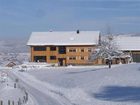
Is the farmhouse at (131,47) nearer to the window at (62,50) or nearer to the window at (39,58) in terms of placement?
the window at (62,50)

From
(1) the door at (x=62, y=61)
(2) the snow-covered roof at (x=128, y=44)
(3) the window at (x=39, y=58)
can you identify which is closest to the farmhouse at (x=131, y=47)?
(2) the snow-covered roof at (x=128, y=44)

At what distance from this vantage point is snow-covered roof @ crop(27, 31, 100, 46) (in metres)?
96.8

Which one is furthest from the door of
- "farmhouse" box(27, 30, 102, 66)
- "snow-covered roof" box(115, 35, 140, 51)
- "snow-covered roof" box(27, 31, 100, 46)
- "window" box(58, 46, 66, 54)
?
"snow-covered roof" box(115, 35, 140, 51)

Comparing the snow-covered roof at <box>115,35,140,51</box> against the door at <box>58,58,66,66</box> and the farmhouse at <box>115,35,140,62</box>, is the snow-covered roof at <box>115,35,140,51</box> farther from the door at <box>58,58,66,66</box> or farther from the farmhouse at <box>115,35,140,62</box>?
the door at <box>58,58,66,66</box>

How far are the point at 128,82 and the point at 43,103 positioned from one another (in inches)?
453

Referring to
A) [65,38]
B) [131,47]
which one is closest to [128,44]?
[131,47]

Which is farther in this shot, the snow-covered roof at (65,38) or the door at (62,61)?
the snow-covered roof at (65,38)

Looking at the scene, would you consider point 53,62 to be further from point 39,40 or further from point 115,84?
point 115,84

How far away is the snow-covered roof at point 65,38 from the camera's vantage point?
96.8 meters

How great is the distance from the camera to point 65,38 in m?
98.8

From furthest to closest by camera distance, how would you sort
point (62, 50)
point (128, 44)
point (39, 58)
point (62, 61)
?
point (39, 58)
point (62, 61)
point (62, 50)
point (128, 44)

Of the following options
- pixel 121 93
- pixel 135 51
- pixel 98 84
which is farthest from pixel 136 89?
pixel 135 51

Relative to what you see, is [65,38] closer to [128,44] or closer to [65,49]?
[65,49]

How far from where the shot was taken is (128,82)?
3928cm
